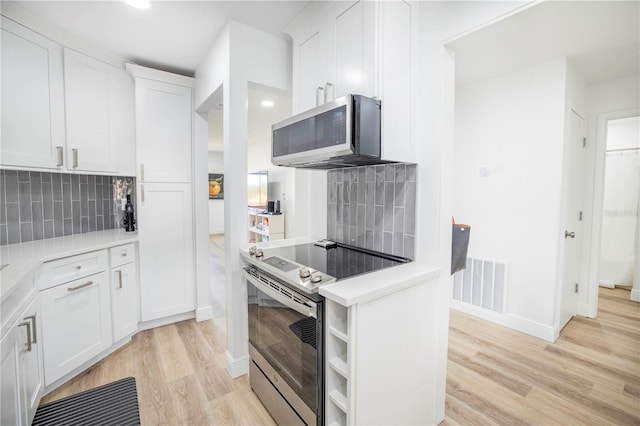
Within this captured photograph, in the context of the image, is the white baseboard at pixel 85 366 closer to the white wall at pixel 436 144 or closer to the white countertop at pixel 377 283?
the white countertop at pixel 377 283

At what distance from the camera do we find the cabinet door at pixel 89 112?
2.28 metres

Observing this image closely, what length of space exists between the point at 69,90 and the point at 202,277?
6.39 feet

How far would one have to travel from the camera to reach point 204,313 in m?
3.03

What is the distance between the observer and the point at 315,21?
1860 millimetres

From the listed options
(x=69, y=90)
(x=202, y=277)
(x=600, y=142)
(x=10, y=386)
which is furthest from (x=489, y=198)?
(x=69, y=90)

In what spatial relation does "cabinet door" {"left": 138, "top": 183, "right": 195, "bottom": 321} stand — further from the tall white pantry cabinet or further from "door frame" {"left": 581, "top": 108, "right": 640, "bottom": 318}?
"door frame" {"left": 581, "top": 108, "right": 640, "bottom": 318}

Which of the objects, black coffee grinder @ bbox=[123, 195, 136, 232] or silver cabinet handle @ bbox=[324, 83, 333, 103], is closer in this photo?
silver cabinet handle @ bbox=[324, 83, 333, 103]

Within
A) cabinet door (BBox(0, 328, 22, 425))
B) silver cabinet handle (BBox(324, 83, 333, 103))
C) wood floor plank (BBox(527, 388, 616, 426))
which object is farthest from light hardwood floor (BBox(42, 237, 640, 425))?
silver cabinet handle (BBox(324, 83, 333, 103))

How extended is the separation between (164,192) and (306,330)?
2.17 meters

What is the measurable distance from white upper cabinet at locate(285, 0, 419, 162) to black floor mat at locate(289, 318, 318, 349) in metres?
0.88

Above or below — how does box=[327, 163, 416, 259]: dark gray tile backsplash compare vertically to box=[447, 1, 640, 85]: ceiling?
below

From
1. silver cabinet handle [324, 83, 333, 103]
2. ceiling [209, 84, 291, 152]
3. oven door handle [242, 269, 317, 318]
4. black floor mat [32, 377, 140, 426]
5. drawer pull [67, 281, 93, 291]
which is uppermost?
ceiling [209, 84, 291, 152]

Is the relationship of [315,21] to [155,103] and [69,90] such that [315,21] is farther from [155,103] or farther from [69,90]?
[69,90]

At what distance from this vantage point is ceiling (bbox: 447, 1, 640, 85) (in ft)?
5.02
